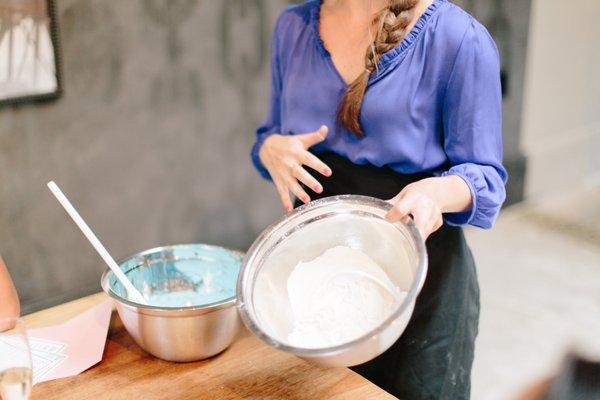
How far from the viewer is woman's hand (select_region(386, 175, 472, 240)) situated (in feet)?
3.28

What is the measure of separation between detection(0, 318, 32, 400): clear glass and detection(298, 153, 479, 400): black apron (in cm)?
63

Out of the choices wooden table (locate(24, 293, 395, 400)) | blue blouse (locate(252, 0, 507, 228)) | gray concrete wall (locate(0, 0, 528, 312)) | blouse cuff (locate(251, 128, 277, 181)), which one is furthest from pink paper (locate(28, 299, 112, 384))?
gray concrete wall (locate(0, 0, 528, 312))

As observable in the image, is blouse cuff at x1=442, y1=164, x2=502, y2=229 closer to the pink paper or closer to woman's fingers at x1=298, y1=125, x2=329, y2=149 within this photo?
woman's fingers at x1=298, y1=125, x2=329, y2=149

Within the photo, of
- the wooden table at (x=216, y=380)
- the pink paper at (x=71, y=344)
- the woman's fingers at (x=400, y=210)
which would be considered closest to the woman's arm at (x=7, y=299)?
the pink paper at (x=71, y=344)

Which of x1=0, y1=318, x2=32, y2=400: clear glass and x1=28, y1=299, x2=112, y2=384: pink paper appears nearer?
x1=0, y1=318, x2=32, y2=400: clear glass

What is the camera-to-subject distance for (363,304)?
99cm

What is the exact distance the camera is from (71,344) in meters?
1.22

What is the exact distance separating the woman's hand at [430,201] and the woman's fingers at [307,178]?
176mm

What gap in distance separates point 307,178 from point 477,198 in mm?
291

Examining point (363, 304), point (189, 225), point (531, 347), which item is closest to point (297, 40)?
point (363, 304)

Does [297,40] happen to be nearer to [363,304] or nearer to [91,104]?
[363,304]

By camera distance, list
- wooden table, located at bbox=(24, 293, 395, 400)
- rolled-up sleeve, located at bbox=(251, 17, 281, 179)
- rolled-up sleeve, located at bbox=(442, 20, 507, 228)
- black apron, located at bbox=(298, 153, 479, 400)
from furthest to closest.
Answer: rolled-up sleeve, located at bbox=(251, 17, 281, 179) < black apron, located at bbox=(298, 153, 479, 400) < rolled-up sleeve, located at bbox=(442, 20, 507, 228) < wooden table, located at bbox=(24, 293, 395, 400)

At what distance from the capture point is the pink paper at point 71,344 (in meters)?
1.15

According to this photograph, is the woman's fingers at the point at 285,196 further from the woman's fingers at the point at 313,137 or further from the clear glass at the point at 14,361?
the clear glass at the point at 14,361
